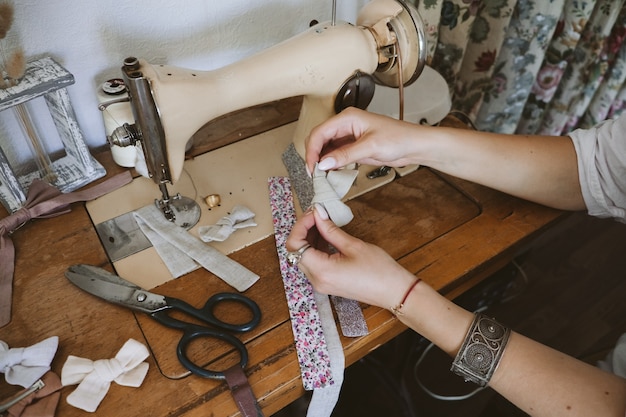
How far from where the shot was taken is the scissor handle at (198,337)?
646 mm

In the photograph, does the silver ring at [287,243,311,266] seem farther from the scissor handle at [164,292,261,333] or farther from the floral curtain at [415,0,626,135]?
the floral curtain at [415,0,626,135]

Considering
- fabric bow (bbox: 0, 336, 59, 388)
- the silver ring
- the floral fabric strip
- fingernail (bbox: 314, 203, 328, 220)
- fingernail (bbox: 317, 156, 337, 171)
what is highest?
fingernail (bbox: 317, 156, 337, 171)

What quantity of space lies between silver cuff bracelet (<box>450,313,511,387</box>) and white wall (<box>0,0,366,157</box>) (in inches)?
30.4

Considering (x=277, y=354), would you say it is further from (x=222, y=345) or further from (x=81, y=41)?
(x=81, y=41)

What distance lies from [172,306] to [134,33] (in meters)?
0.55

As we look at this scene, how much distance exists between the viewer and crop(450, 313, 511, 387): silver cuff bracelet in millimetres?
710

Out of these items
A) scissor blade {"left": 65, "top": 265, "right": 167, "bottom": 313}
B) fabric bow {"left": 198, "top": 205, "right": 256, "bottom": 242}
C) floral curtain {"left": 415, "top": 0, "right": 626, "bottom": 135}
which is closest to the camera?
scissor blade {"left": 65, "top": 265, "right": 167, "bottom": 313}

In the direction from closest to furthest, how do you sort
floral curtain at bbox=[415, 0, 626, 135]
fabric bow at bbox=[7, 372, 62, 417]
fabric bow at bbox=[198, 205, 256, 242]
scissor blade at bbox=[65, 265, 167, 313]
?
fabric bow at bbox=[7, 372, 62, 417] < scissor blade at bbox=[65, 265, 167, 313] < fabric bow at bbox=[198, 205, 256, 242] < floral curtain at bbox=[415, 0, 626, 135]

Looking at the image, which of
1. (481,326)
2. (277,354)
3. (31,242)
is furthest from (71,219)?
(481,326)

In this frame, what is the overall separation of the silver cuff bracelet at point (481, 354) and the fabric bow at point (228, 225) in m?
0.39

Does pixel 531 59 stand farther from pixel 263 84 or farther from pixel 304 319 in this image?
pixel 304 319

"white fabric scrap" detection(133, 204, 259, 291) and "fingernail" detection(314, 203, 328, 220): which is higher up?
"fingernail" detection(314, 203, 328, 220)

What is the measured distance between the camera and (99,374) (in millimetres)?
641

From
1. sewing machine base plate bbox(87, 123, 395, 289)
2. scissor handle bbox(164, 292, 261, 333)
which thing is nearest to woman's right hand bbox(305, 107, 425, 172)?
sewing machine base plate bbox(87, 123, 395, 289)
